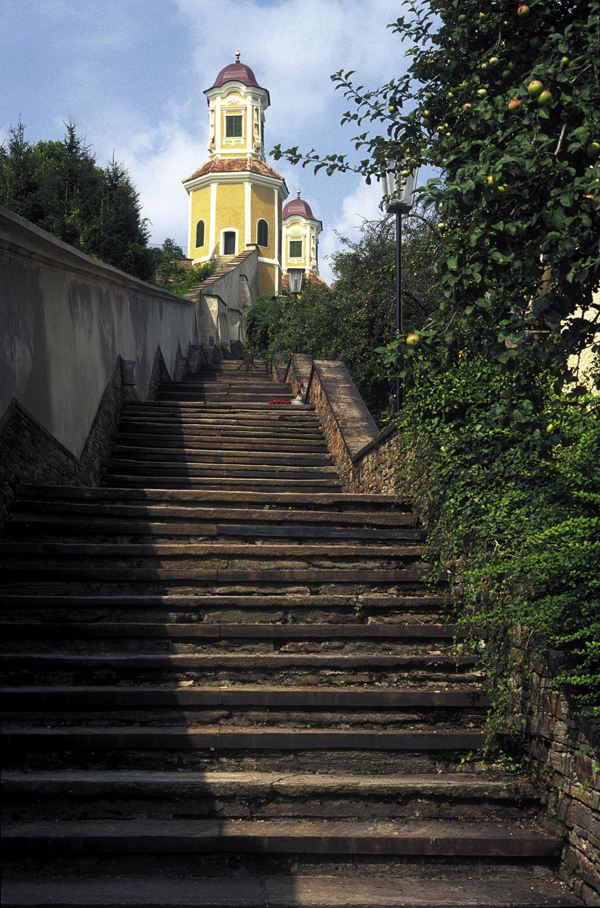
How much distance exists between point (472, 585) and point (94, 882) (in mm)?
2348

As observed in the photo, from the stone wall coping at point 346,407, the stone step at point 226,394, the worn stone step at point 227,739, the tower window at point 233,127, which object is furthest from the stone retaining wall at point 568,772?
the tower window at point 233,127

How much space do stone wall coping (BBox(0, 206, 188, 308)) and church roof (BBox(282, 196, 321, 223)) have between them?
54899 millimetres

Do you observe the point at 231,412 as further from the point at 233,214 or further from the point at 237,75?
the point at 237,75

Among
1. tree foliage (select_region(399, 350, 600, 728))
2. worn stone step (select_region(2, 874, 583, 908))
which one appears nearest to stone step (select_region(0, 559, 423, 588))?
tree foliage (select_region(399, 350, 600, 728))

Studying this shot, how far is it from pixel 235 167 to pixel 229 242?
382 cm

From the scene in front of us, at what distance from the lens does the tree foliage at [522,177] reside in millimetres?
3109

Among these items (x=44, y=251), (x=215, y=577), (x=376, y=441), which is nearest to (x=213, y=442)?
(x=376, y=441)

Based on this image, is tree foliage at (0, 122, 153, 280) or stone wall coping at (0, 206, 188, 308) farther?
tree foliage at (0, 122, 153, 280)

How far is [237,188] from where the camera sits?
38.8 m

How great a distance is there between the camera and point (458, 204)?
3.60 m

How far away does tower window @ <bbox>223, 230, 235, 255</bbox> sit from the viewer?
1533 inches

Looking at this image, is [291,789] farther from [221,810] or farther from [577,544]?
[577,544]

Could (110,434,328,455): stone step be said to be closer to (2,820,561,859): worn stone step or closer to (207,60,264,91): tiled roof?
(2,820,561,859): worn stone step

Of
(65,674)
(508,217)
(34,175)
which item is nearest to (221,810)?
(65,674)
